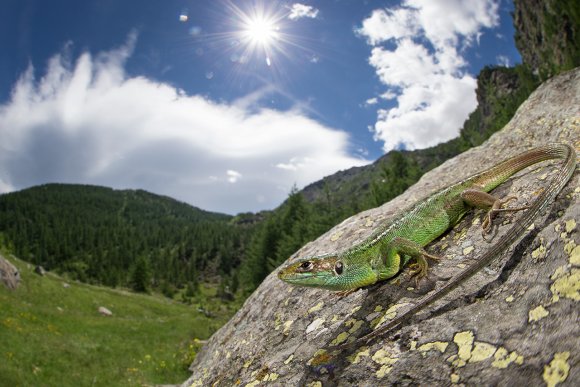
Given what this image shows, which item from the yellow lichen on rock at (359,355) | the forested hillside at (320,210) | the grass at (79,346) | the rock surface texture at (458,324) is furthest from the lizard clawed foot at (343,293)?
the forested hillside at (320,210)

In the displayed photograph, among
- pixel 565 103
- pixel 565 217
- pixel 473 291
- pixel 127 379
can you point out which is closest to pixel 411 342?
pixel 473 291

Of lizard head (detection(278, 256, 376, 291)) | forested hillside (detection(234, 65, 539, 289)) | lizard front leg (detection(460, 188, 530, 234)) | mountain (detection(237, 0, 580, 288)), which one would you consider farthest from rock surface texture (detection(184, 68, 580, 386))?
forested hillside (detection(234, 65, 539, 289))

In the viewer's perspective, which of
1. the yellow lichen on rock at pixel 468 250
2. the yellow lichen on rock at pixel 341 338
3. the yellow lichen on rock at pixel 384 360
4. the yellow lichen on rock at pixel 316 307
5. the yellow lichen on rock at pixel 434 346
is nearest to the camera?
the yellow lichen on rock at pixel 434 346

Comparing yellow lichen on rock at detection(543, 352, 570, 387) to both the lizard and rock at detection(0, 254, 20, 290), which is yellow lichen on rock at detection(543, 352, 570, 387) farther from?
rock at detection(0, 254, 20, 290)

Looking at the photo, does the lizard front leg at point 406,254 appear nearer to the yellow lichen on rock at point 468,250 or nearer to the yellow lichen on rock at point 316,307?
the yellow lichen on rock at point 468,250

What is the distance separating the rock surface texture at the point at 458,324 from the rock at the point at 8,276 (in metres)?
42.8

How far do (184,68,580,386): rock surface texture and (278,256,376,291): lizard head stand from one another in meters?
0.39

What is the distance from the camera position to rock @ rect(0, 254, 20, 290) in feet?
130

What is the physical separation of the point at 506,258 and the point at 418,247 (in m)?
0.95

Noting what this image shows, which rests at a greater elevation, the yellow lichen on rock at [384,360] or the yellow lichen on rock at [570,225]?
the yellow lichen on rock at [570,225]

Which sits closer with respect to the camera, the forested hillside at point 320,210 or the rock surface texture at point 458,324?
the rock surface texture at point 458,324

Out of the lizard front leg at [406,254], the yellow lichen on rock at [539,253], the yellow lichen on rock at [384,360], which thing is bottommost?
the yellow lichen on rock at [384,360]

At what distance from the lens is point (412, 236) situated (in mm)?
5121

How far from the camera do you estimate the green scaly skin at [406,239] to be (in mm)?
4797
